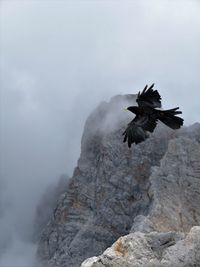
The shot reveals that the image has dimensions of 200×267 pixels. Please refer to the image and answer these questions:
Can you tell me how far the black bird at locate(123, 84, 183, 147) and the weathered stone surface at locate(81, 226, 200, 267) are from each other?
286 inches

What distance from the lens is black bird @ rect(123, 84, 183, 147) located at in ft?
130

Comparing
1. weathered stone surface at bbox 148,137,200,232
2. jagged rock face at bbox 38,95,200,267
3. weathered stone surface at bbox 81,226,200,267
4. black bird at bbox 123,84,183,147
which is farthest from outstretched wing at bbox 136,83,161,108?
jagged rock face at bbox 38,95,200,267

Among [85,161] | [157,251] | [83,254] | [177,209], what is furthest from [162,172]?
[157,251]

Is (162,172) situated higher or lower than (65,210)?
lower

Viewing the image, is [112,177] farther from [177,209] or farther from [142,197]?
[177,209]

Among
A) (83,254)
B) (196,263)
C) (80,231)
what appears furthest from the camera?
(80,231)

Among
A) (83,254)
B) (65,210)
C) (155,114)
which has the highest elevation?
(65,210)

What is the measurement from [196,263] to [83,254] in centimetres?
10869

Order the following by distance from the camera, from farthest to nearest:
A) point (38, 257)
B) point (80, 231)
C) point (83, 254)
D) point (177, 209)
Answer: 1. point (38, 257)
2. point (80, 231)
3. point (83, 254)
4. point (177, 209)

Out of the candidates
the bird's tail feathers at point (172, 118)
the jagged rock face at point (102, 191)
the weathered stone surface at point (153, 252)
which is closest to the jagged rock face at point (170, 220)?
the weathered stone surface at point (153, 252)

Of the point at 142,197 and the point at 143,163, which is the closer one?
the point at 142,197

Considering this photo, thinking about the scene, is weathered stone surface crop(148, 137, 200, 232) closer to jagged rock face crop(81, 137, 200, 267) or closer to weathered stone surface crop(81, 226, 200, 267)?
jagged rock face crop(81, 137, 200, 267)

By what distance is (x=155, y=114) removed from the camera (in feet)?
131

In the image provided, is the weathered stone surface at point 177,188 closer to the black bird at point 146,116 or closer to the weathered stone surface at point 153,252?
the weathered stone surface at point 153,252
